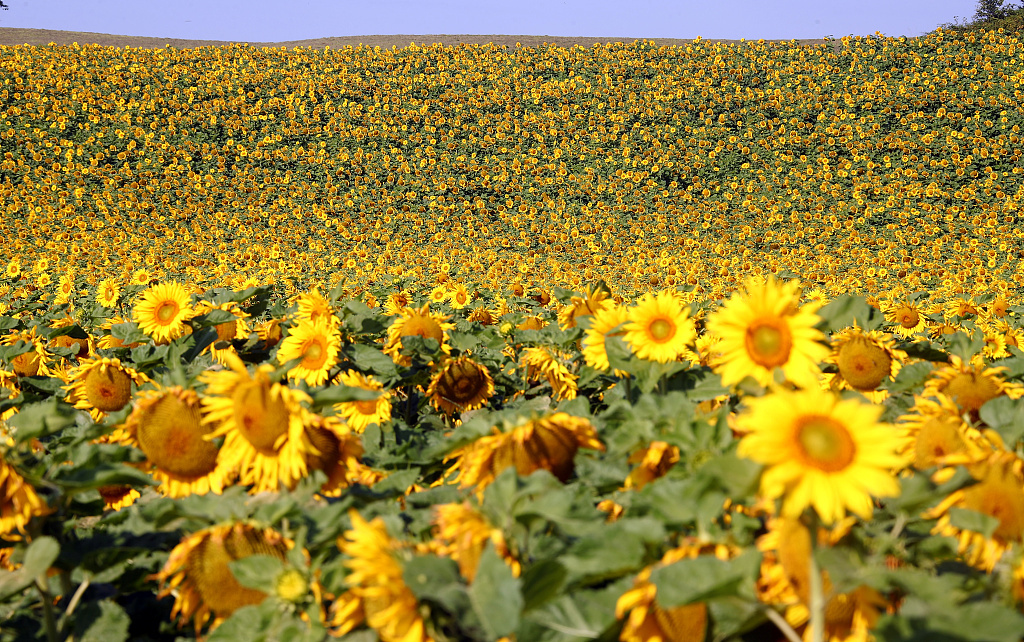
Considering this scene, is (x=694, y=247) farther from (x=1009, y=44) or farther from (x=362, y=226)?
(x=1009, y=44)

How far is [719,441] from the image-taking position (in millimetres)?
1784

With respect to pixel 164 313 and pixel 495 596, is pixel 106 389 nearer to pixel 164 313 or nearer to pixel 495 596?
pixel 164 313

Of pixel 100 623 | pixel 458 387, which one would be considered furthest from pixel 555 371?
pixel 100 623

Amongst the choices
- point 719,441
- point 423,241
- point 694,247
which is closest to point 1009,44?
point 694,247

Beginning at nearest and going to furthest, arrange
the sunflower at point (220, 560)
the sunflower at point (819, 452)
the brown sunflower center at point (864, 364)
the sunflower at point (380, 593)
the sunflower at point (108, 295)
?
1. the sunflower at point (819, 452)
2. the sunflower at point (380, 593)
3. the sunflower at point (220, 560)
4. the brown sunflower center at point (864, 364)
5. the sunflower at point (108, 295)

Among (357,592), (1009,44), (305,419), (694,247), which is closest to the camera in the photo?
(357,592)

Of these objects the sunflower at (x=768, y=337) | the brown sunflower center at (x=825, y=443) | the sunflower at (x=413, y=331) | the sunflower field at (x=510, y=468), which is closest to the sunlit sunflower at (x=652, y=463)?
the sunflower field at (x=510, y=468)

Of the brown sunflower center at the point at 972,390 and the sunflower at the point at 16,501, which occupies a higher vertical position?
the brown sunflower center at the point at 972,390

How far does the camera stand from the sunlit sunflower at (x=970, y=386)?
2.53 m

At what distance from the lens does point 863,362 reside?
3.10 m

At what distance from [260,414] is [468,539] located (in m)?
0.90

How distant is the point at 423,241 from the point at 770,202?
10866 mm

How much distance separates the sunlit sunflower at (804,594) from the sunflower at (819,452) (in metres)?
0.07

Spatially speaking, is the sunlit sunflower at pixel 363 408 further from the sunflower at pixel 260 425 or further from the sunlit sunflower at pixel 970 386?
the sunlit sunflower at pixel 970 386
